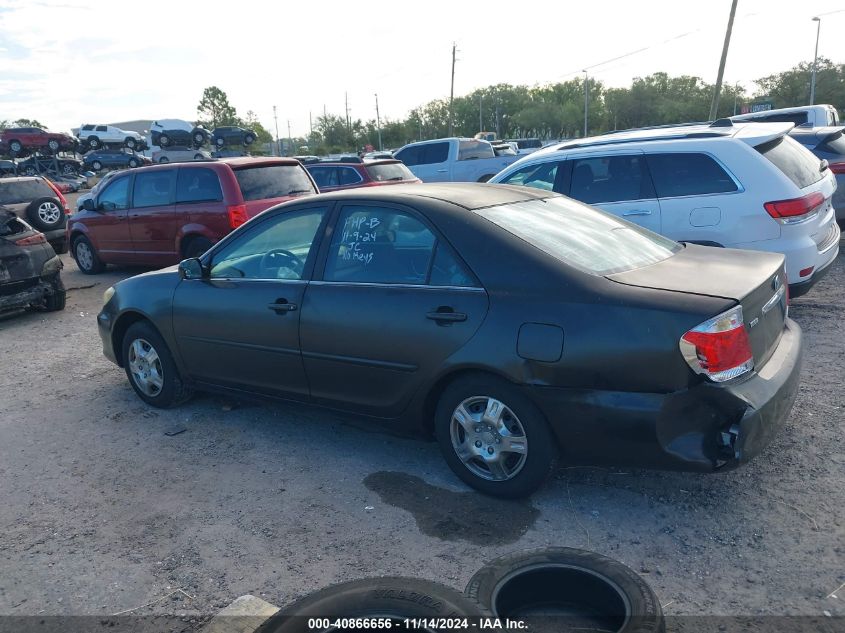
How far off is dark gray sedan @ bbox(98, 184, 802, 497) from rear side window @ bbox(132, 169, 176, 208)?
565 cm

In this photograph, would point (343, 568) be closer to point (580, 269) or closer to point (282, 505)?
point (282, 505)

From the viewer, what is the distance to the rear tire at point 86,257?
11.6m

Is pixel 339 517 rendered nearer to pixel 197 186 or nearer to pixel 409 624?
pixel 409 624

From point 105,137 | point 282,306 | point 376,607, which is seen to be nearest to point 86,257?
point 282,306

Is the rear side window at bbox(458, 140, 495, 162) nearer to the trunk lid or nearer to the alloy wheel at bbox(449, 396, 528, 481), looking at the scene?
the trunk lid

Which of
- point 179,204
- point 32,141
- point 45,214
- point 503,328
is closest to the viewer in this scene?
point 503,328

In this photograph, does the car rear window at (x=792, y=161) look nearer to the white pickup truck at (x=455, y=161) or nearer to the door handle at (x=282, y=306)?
the door handle at (x=282, y=306)

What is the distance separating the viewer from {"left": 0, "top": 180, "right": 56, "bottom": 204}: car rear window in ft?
40.4

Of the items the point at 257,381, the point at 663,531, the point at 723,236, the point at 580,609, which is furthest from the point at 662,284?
the point at 723,236

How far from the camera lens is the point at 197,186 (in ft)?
31.6

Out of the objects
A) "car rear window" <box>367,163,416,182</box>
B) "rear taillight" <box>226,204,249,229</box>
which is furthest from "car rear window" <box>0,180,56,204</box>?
"car rear window" <box>367,163,416,182</box>

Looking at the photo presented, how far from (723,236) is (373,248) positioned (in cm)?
358

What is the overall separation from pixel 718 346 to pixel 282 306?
253 cm

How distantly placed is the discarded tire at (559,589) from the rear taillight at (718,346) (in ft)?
3.13
